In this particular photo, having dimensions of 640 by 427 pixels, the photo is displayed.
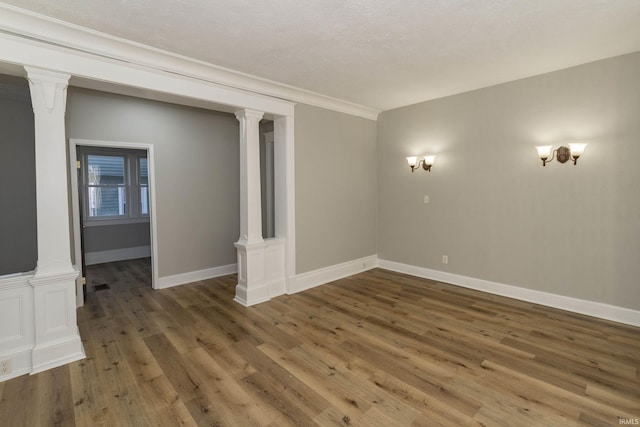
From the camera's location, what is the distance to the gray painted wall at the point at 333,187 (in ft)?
15.0

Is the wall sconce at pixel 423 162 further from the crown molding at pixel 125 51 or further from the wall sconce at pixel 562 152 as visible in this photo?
the crown molding at pixel 125 51

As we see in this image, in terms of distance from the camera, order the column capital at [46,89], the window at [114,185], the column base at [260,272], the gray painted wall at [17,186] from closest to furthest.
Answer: the column capital at [46,89]
the column base at [260,272]
the gray painted wall at [17,186]
the window at [114,185]

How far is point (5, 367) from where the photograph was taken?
2453 millimetres

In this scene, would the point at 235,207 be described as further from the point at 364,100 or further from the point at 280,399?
the point at 280,399

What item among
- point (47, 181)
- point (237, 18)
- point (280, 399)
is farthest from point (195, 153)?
point (280, 399)

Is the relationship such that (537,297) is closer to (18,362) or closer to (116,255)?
(18,362)

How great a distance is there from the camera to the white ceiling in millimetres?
2303

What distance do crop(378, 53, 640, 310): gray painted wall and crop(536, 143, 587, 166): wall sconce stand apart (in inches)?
3.8

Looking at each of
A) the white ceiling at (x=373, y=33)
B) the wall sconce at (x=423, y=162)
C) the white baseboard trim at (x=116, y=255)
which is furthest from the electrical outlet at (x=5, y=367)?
the wall sconce at (x=423, y=162)

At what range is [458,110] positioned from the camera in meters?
4.53

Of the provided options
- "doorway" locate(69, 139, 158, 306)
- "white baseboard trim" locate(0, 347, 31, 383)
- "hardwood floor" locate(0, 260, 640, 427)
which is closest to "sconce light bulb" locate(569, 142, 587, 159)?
"hardwood floor" locate(0, 260, 640, 427)

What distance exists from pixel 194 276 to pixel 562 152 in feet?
17.2

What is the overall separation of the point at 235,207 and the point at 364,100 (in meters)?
2.76

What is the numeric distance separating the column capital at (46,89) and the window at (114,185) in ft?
12.6
